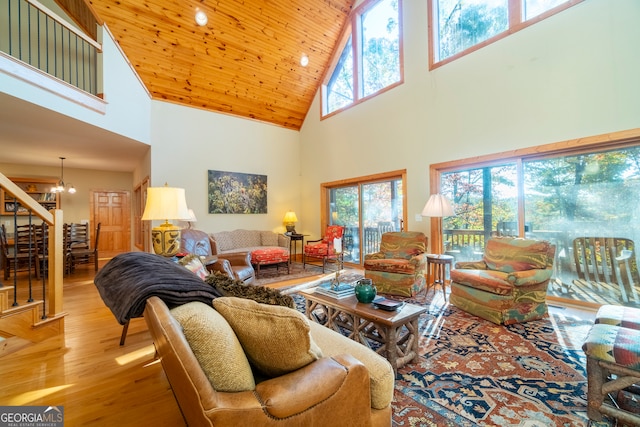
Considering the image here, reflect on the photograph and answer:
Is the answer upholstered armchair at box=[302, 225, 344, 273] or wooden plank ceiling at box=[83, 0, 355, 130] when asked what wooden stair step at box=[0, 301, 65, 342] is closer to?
upholstered armchair at box=[302, 225, 344, 273]

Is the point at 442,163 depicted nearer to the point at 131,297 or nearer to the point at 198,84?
the point at 131,297

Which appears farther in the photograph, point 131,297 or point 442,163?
point 442,163

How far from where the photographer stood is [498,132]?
3787mm

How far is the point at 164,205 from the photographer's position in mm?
2506

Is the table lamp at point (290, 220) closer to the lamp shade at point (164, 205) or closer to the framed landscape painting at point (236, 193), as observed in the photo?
the framed landscape painting at point (236, 193)

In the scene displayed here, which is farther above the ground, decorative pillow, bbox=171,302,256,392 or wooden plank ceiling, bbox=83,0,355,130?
wooden plank ceiling, bbox=83,0,355,130

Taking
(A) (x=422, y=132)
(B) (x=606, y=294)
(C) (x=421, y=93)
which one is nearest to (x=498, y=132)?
(A) (x=422, y=132)

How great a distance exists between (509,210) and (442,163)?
1146mm

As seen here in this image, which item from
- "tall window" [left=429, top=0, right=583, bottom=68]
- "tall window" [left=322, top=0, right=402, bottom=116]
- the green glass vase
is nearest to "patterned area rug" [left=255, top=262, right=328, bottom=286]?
the green glass vase

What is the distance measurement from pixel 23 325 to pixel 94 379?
956mm

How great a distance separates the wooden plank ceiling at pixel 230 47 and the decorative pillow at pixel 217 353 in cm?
541

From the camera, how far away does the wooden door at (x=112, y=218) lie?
729 cm

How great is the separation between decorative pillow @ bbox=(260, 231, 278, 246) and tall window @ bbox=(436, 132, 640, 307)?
12.7ft

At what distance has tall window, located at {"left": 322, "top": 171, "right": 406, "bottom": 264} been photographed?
518 centimetres
